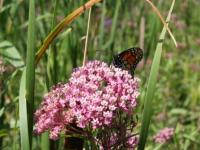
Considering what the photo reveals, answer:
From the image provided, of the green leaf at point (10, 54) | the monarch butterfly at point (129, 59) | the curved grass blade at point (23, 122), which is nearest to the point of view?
the curved grass blade at point (23, 122)

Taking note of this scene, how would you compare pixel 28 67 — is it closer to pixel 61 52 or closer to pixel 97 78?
pixel 97 78

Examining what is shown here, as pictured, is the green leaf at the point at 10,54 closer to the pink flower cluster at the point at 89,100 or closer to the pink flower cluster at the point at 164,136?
the pink flower cluster at the point at 164,136

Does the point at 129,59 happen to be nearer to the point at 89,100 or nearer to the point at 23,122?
the point at 89,100

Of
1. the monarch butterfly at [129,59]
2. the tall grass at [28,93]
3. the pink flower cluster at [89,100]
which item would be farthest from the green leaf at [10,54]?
the tall grass at [28,93]

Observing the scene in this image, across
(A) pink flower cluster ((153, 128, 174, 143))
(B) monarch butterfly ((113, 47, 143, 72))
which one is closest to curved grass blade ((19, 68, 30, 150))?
(B) monarch butterfly ((113, 47, 143, 72))

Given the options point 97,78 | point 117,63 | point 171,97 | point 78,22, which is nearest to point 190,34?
point 171,97

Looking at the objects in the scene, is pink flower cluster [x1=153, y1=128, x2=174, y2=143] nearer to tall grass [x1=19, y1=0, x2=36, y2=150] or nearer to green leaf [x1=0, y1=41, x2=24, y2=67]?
green leaf [x1=0, y1=41, x2=24, y2=67]

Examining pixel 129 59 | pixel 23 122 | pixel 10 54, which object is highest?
pixel 10 54

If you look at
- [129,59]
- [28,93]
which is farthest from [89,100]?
[129,59]
